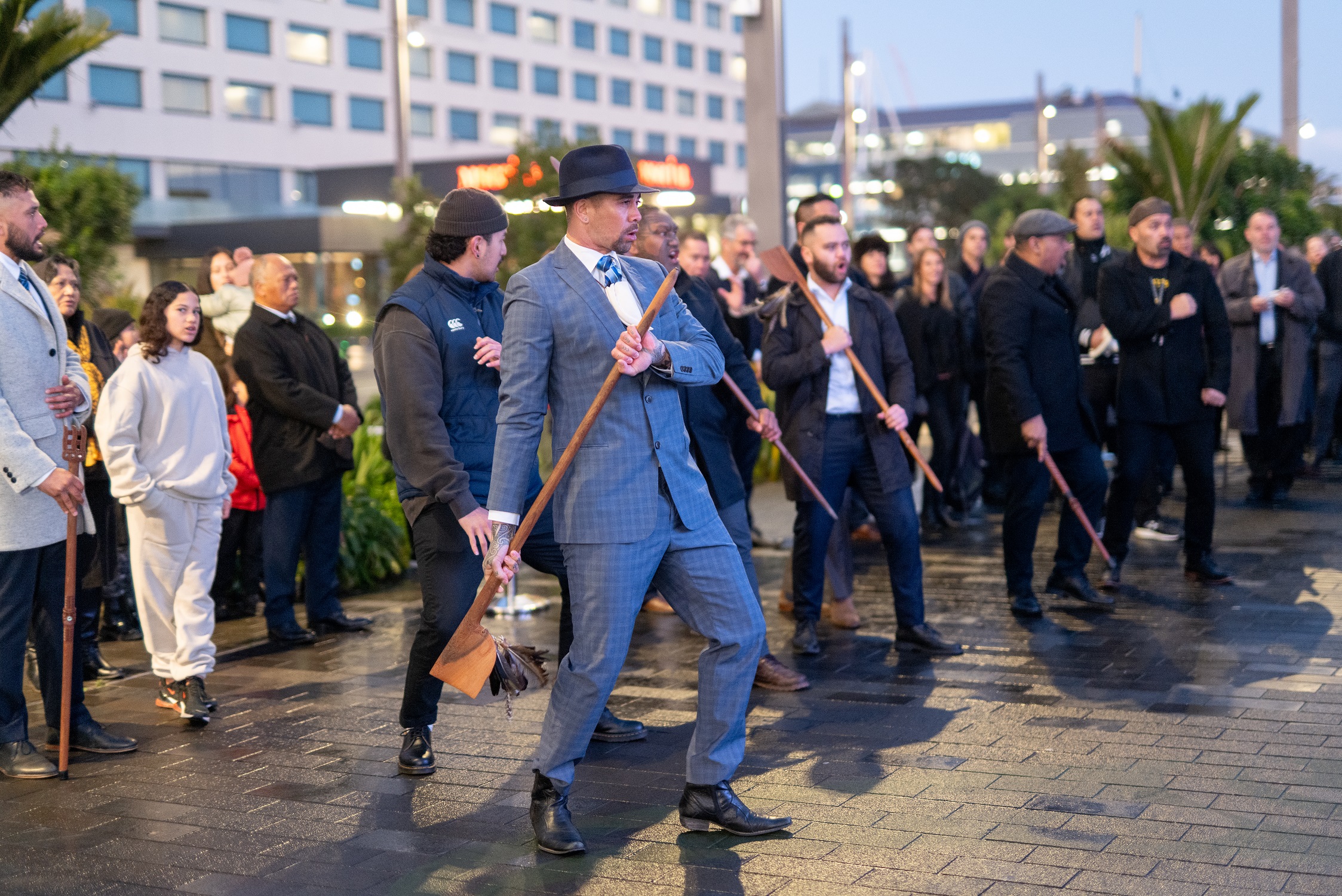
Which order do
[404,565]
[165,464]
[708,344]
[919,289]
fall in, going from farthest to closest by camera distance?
[919,289], [404,565], [165,464], [708,344]

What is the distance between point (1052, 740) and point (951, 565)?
4018 millimetres

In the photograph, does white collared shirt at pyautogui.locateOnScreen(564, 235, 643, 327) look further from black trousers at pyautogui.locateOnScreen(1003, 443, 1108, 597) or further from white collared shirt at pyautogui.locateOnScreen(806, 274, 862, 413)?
black trousers at pyautogui.locateOnScreen(1003, 443, 1108, 597)

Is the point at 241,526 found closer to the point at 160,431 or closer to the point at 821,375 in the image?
the point at 160,431

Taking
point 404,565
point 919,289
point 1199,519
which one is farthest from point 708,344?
point 919,289

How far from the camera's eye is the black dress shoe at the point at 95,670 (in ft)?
23.4

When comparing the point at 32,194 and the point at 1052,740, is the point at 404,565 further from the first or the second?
the point at 1052,740

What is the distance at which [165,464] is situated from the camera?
6406mm

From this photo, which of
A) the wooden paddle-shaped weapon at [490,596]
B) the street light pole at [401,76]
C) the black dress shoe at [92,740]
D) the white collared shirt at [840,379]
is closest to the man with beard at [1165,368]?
the white collared shirt at [840,379]

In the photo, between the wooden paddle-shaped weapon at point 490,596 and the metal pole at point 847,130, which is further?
the metal pole at point 847,130

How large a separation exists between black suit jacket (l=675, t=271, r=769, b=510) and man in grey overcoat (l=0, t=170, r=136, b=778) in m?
2.47

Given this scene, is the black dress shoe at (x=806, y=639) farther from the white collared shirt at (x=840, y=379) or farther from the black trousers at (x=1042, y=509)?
the black trousers at (x=1042, y=509)

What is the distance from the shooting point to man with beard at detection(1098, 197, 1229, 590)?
8.19m

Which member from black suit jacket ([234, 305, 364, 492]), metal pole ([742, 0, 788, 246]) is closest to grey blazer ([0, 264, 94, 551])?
black suit jacket ([234, 305, 364, 492])

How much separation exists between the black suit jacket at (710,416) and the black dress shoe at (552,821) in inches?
71.1
